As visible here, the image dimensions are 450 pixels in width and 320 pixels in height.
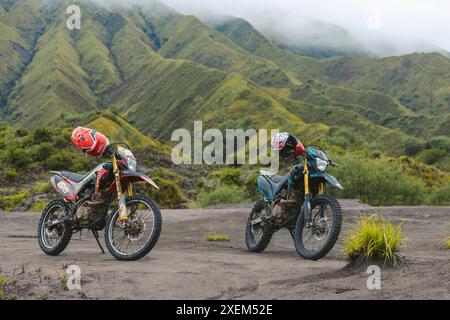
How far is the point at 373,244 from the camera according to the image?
6.45 metres

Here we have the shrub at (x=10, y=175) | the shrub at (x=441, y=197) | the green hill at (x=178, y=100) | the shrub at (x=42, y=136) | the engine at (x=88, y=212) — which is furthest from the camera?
the green hill at (x=178, y=100)

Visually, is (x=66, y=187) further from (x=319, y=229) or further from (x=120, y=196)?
(x=319, y=229)

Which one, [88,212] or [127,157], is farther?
[88,212]

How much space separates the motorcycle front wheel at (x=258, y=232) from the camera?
9.41 m

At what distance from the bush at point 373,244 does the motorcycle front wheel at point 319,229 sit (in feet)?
2.42

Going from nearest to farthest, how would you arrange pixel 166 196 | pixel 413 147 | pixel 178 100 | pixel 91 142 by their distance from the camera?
pixel 91 142, pixel 166 196, pixel 413 147, pixel 178 100

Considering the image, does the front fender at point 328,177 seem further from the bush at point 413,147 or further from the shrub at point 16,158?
the bush at point 413,147

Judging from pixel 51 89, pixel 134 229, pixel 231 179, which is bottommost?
pixel 134 229

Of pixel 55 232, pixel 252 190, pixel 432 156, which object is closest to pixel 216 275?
pixel 55 232

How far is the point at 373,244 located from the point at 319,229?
4.86 feet

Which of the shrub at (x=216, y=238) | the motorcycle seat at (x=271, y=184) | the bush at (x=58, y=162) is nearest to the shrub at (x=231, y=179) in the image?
the bush at (x=58, y=162)

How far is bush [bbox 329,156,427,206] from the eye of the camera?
36000mm

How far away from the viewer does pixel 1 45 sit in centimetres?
17950

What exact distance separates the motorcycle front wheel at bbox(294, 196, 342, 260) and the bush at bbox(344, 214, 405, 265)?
0.74 m
